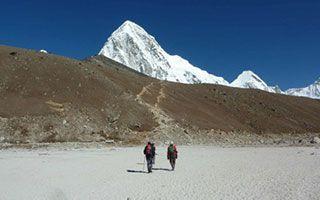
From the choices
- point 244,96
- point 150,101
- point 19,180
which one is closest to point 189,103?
point 150,101

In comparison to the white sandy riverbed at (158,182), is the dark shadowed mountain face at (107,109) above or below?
above

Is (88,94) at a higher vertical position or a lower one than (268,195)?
higher

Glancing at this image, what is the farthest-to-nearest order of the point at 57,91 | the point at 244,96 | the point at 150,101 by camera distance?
the point at 244,96 → the point at 150,101 → the point at 57,91

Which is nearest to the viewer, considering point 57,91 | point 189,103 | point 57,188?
point 57,188

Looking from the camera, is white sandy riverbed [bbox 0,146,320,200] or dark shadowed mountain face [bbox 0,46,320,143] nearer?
white sandy riverbed [bbox 0,146,320,200]

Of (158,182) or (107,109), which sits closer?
(158,182)

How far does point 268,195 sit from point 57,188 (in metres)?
10.7

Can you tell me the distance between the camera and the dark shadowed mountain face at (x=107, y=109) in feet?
230

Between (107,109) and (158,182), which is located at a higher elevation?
(107,109)

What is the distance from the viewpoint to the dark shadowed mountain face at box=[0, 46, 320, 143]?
70.1 m

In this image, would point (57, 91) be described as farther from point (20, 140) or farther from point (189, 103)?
point (189, 103)

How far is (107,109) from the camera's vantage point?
80875mm

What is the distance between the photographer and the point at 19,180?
27172mm

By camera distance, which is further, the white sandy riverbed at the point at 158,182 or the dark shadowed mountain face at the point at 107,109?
the dark shadowed mountain face at the point at 107,109
